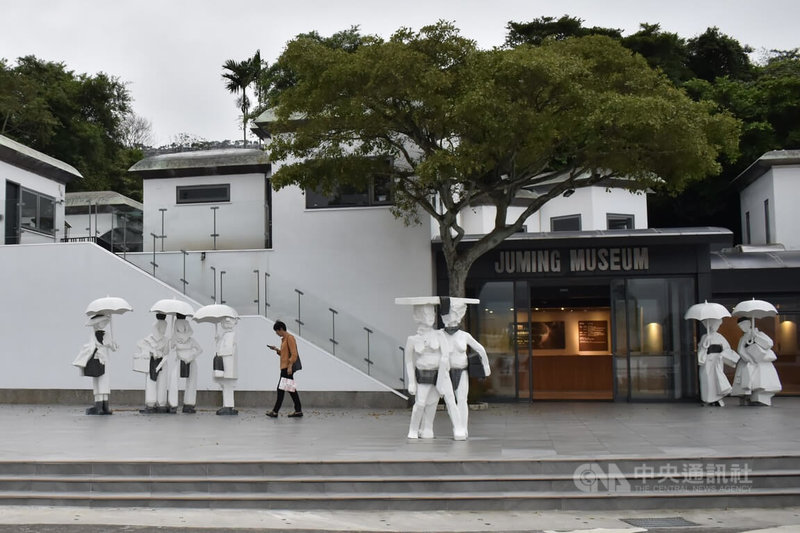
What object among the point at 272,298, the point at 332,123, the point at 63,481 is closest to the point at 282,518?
the point at 63,481

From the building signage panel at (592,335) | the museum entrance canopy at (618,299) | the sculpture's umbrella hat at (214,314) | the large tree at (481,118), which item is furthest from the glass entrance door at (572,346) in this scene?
the sculpture's umbrella hat at (214,314)

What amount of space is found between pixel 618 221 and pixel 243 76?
1267 inches

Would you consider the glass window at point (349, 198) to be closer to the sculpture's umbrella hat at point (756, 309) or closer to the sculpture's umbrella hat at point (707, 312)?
the sculpture's umbrella hat at point (707, 312)

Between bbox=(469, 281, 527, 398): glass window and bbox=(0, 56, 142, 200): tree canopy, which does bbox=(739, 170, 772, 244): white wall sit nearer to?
bbox=(469, 281, 527, 398): glass window

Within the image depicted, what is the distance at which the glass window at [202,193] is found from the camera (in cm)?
2364

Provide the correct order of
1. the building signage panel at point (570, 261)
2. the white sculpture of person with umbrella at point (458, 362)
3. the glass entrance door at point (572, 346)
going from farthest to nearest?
the glass entrance door at point (572, 346), the building signage panel at point (570, 261), the white sculpture of person with umbrella at point (458, 362)

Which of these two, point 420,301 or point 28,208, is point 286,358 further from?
point 28,208

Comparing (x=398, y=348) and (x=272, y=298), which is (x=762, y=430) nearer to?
(x=398, y=348)

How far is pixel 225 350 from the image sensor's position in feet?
55.8

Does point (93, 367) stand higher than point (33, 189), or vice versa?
point (33, 189)

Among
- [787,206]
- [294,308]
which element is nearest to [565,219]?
[787,206]

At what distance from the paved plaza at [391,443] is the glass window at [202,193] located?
684 cm

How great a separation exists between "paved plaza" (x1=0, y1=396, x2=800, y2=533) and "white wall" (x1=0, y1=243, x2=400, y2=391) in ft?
4.11

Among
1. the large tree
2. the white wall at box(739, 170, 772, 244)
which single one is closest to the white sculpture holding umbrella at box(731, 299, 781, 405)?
the large tree
